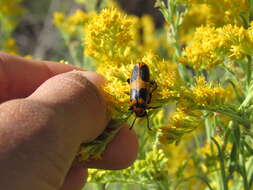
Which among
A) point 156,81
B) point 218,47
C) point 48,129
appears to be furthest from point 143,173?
point 48,129

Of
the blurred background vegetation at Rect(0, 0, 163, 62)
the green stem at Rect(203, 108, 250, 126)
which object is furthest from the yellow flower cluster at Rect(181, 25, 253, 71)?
the blurred background vegetation at Rect(0, 0, 163, 62)

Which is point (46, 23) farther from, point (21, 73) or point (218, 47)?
point (218, 47)

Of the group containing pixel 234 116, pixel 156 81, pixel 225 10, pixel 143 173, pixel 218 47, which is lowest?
pixel 143 173

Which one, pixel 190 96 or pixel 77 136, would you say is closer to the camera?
pixel 77 136

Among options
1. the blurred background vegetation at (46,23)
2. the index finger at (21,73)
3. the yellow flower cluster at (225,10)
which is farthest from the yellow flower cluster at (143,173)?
the blurred background vegetation at (46,23)

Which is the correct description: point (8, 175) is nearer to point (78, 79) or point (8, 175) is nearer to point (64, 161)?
point (64, 161)

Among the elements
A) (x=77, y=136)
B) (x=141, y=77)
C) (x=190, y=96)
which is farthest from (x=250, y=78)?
(x=77, y=136)

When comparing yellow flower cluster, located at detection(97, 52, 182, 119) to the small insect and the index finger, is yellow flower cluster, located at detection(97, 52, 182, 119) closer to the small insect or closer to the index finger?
the small insect
